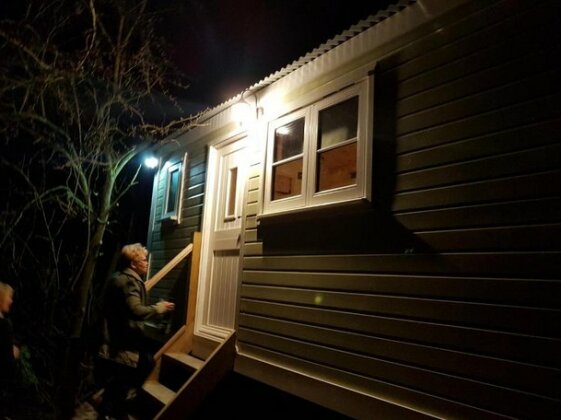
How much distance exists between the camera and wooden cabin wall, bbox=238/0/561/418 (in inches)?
105

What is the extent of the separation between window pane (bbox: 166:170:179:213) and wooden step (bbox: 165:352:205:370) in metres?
2.84

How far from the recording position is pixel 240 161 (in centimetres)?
601

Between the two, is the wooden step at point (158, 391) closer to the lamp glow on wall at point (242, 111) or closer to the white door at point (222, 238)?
the white door at point (222, 238)

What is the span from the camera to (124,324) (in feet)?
15.4

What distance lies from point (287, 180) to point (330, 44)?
59.0 inches

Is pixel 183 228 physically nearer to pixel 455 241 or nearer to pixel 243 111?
pixel 243 111

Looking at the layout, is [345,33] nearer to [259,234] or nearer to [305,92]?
[305,92]

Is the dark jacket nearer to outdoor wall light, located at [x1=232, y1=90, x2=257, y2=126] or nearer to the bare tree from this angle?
outdoor wall light, located at [x1=232, y1=90, x2=257, y2=126]

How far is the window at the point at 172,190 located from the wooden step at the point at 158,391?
2.81m

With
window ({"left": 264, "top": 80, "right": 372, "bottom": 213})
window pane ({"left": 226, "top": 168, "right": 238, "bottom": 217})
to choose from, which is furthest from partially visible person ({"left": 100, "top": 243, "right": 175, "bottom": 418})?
window ({"left": 264, "top": 80, "right": 372, "bottom": 213})

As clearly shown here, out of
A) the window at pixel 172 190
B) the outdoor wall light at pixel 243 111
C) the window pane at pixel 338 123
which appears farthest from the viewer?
the window at pixel 172 190

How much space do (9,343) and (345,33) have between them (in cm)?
423

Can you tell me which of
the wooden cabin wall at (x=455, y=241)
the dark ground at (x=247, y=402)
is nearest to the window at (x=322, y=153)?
the wooden cabin wall at (x=455, y=241)

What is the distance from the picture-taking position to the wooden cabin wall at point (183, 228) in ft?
22.1
